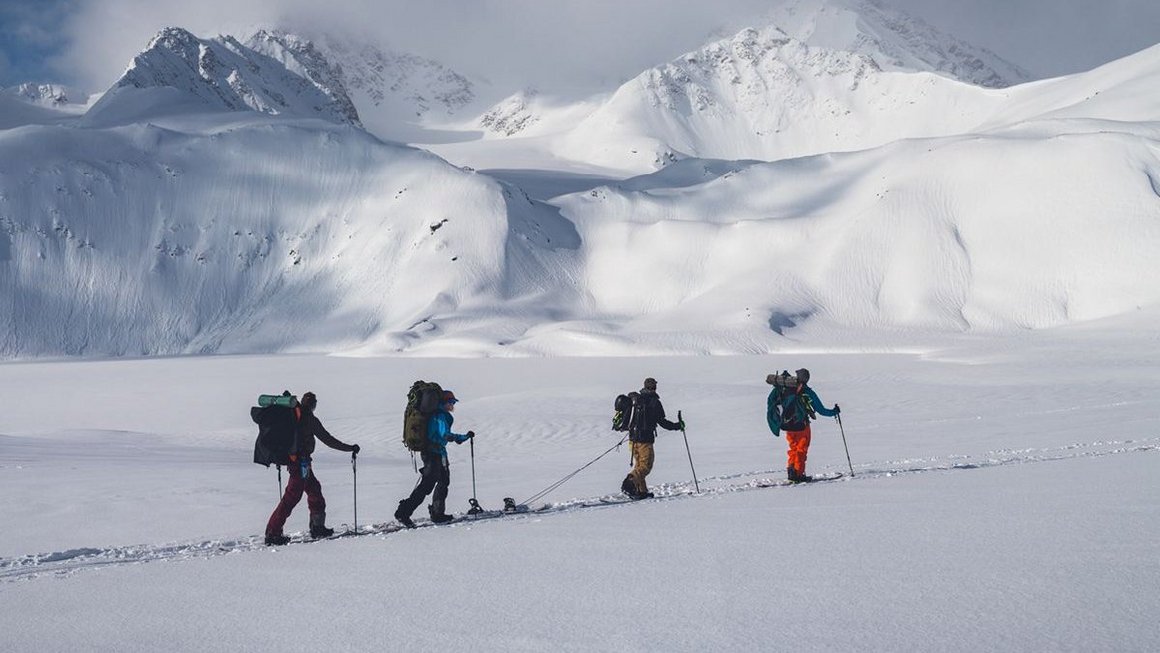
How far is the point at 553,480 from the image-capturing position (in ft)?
50.4

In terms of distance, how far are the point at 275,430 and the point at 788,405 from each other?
7.43m

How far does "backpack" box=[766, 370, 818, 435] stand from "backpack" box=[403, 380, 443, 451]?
5211 mm

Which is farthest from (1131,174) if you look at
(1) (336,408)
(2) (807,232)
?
(1) (336,408)

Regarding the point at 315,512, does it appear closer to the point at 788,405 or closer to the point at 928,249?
the point at 788,405

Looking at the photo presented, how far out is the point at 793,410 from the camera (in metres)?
13.0

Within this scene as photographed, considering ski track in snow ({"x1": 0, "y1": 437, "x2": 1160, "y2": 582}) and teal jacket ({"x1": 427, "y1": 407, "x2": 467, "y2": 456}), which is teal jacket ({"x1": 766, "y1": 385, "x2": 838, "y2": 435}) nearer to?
ski track in snow ({"x1": 0, "y1": 437, "x2": 1160, "y2": 582})

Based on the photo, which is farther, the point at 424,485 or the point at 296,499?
the point at 424,485

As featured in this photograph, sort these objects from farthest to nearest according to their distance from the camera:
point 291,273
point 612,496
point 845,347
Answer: point 291,273 → point 845,347 → point 612,496

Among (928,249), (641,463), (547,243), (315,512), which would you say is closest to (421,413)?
(315,512)

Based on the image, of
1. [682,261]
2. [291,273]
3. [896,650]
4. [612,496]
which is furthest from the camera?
[291,273]

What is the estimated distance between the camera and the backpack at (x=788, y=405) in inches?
508

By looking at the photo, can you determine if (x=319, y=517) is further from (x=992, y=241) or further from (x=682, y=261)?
(x=682, y=261)

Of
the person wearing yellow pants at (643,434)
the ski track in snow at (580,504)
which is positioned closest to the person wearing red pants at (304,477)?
the ski track in snow at (580,504)

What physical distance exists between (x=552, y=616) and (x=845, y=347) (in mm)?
58878
